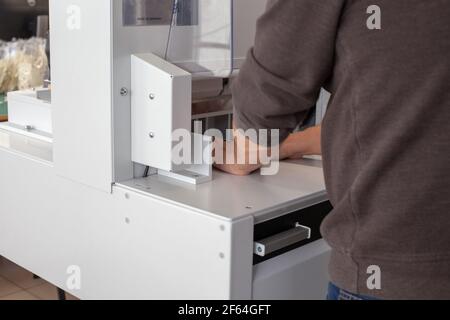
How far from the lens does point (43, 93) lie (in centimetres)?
167

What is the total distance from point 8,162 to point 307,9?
1013 millimetres

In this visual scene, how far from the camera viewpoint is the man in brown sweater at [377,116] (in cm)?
76

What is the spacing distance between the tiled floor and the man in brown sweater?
1581mm

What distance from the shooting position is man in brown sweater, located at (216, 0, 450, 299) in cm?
76

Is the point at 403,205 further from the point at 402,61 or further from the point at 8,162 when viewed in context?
the point at 8,162

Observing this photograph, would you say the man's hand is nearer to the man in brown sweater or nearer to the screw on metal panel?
the screw on metal panel

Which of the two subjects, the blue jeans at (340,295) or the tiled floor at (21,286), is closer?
the blue jeans at (340,295)

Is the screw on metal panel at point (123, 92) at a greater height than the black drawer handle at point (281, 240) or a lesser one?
greater

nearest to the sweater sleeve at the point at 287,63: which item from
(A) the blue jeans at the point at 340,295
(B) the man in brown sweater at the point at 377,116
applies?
(B) the man in brown sweater at the point at 377,116

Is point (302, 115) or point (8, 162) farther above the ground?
point (302, 115)

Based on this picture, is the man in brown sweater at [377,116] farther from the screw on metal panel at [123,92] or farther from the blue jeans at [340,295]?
the screw on metal panel at [123,92]

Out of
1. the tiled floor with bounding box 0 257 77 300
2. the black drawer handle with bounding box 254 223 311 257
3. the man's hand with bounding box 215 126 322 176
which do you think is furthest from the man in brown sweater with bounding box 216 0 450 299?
the tiled floor with bounding box 0 257 77 300
